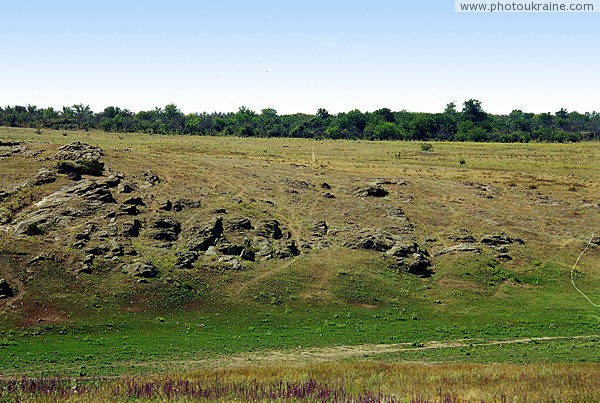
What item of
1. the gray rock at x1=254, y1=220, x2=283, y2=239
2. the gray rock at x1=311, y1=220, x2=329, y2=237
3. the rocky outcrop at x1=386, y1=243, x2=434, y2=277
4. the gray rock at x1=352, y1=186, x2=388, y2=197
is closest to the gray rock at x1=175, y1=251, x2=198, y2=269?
the gray rock at x1=254, y1=220, x2=283, y2=239

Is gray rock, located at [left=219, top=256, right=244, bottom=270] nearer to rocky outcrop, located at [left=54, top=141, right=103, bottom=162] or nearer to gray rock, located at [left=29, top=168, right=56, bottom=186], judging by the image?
gray rock, located at [left=29, top=168, right=56, bottom=186]

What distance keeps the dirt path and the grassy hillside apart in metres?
0.69

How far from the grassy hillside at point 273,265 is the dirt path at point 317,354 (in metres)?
0.69

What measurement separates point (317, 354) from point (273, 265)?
16.4m

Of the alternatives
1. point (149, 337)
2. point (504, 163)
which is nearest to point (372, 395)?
point (149, 337)

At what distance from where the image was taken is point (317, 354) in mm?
34750

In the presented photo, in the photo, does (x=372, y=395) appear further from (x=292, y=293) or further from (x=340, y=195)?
(x=340, y=195)

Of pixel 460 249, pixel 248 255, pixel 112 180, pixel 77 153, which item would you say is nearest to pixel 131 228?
pixel 248 255

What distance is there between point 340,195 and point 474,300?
21911mm

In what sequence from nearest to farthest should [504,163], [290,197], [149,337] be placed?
1. [149,337]
2. [290,197]
3. [504,163]

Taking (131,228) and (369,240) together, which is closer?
(131,228)

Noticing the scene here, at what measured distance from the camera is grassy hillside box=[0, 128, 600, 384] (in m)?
37.9

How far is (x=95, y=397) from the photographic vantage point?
17406mm

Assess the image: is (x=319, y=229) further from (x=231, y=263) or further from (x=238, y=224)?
(x=231, y=263)
